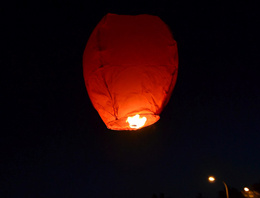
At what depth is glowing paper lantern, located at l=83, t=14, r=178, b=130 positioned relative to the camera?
6.23 ft

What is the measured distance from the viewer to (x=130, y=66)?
1.88 meters

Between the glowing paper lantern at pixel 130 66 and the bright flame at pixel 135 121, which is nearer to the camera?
the glowing paper lantern at pixel 130 66

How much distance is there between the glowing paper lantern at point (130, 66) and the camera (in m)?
1.90

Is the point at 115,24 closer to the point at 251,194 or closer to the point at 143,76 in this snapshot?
the point at 143,76

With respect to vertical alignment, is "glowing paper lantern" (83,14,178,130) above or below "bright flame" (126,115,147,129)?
above

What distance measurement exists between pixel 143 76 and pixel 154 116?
459 millimetres

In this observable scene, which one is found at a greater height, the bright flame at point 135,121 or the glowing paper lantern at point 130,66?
the glowing paper lantern at point 130,66

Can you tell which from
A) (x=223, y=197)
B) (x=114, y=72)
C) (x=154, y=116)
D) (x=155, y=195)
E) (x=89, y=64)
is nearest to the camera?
(x=114, y=72)

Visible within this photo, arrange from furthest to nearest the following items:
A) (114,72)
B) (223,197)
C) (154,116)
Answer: (223,197) < (154,116) < (114,72)

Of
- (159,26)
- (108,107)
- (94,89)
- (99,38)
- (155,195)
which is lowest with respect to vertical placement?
(108,107)

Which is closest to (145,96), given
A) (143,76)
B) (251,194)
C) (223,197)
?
(143,76)

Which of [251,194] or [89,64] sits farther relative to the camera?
[251,194]

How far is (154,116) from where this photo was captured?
88.1 inches

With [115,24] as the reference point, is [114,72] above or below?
below
